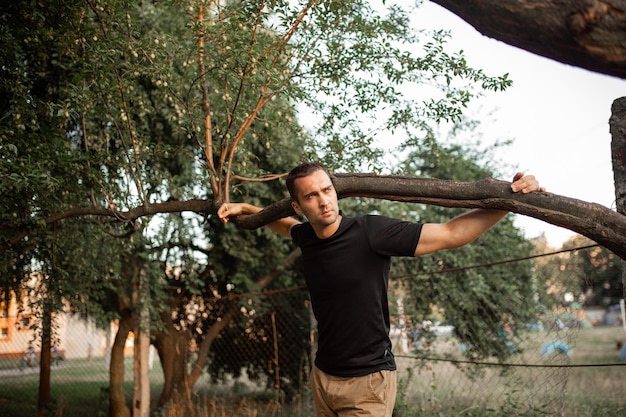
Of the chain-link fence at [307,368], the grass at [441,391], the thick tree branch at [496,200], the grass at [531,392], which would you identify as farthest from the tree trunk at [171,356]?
the thick tree branch at [496,200]

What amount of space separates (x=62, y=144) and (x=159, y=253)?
10.9 ft

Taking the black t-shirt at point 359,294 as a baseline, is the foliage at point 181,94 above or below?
above

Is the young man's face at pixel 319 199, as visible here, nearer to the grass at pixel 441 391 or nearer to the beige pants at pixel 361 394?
the beige pants at pixel 361 394

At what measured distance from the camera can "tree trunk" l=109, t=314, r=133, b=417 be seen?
317 inches


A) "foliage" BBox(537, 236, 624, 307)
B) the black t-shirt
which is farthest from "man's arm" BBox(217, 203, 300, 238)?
"foliage" BBox(537, 236, 624, 307)

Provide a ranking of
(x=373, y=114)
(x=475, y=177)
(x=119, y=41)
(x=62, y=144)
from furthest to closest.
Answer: (x=475, y=177) → (x=373, y=114) → (x=62, y=144) → (x=119, y=41)

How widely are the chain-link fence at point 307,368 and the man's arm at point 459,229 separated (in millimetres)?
2742

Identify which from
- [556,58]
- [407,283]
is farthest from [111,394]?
[556,58]

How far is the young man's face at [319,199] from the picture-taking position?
276 cm

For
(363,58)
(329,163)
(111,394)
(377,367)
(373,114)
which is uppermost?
(363,58)

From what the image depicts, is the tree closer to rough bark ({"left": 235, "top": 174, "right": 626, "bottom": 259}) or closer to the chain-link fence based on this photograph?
rough bark ({"left": 235, "top": 174, "right": 626, "bottom": 259})

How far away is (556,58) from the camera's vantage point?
189cm

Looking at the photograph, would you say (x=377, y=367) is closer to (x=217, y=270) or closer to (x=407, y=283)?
(x=407, y=283)

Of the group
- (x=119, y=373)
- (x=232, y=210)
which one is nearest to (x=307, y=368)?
(x=119, y=373)
